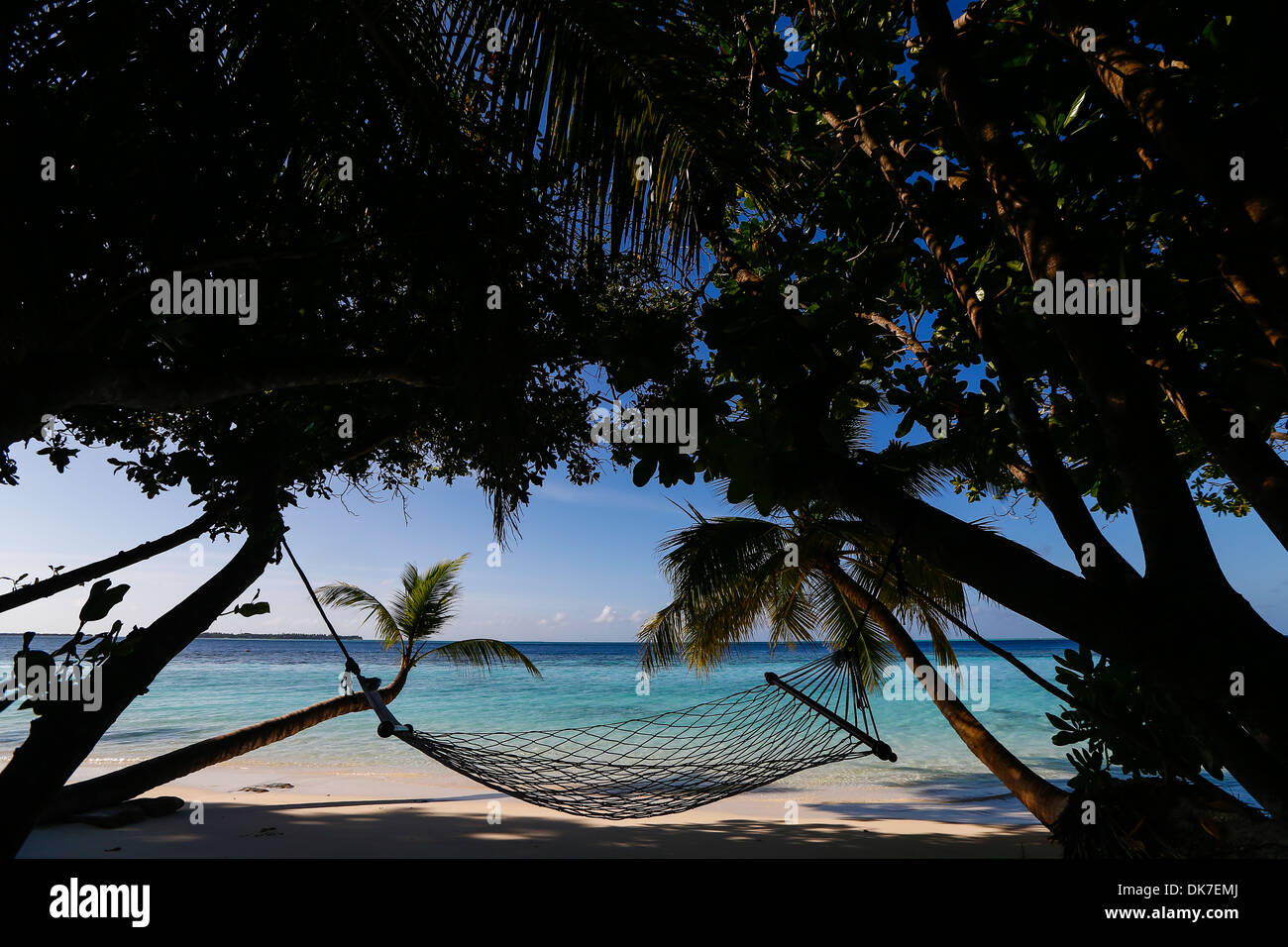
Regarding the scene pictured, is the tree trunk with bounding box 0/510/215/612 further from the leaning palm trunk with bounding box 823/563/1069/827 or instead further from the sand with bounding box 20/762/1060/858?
the sand with bounding box 20/762/1060/858

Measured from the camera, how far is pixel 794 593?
5.23m

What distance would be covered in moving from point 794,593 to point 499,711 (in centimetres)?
1036

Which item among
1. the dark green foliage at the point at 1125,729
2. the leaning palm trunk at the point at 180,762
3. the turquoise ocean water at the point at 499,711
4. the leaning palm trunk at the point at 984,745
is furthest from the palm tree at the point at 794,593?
the leaning palm trunk at the point at 180,762

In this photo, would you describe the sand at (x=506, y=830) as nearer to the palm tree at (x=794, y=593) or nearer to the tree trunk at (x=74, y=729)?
the palm tree at (x=794, y=593)

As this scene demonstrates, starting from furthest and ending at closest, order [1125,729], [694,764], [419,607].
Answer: [419,607] < [694,764] < [1125,729]

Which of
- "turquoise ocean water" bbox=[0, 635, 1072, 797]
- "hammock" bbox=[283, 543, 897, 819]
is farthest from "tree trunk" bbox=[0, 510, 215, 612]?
"turquoise ocean water" bbox=[0, 635, 1072, 797]

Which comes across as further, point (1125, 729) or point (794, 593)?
point (794, 593)

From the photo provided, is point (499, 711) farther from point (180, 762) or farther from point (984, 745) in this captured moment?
point (984, 745)

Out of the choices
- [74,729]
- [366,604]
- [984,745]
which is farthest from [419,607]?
[984,745]

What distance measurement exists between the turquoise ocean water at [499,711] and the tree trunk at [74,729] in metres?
4.60

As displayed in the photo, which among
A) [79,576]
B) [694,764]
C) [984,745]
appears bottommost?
[984,745]

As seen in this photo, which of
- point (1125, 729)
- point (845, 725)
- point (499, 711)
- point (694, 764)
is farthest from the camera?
point (499, 711)

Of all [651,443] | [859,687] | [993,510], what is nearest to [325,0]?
[651,443]

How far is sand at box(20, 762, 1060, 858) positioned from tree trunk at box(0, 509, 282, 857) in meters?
2.18
